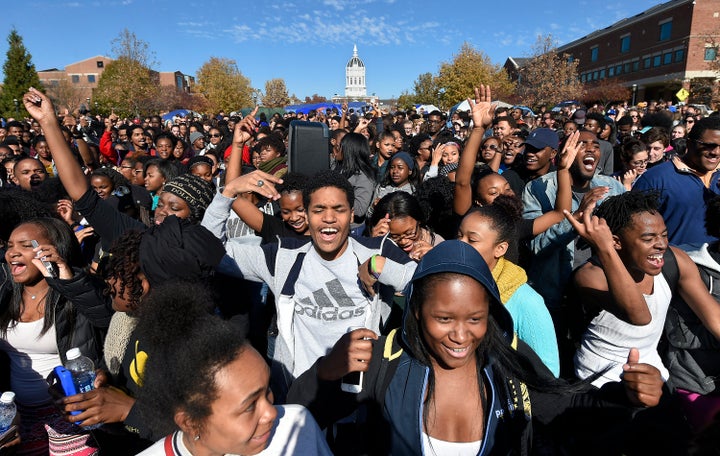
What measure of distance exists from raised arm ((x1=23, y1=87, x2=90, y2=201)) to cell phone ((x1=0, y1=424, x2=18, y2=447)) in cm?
161

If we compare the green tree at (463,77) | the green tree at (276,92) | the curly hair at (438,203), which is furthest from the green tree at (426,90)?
the curly hair at (438,203)

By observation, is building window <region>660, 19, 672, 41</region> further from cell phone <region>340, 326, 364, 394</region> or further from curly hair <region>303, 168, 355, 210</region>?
cell phone <region>340, 326, 364, 394</region>

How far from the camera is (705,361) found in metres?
2.53

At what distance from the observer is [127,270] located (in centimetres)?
246

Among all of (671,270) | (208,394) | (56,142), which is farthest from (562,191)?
(56,142)

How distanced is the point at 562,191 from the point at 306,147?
2577 millimetres

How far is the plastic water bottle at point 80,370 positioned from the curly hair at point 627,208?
3061 mm

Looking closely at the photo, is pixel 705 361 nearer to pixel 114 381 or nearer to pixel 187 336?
pixel 187 336

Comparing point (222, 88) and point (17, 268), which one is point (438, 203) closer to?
point (17, 268)

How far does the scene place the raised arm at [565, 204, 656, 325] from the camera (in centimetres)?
219

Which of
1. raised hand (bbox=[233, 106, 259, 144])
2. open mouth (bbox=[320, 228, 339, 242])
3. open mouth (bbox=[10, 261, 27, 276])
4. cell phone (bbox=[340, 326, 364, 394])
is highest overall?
raised hand (bbox=[233, 106, 259, 144])

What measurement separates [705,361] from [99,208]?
4.25m

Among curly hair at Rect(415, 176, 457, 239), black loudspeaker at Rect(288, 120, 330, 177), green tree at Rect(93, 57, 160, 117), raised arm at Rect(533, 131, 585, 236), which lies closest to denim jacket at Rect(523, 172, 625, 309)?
raised arm at Rect(533, 131, 585, 236)

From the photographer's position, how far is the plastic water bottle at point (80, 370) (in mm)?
2082
